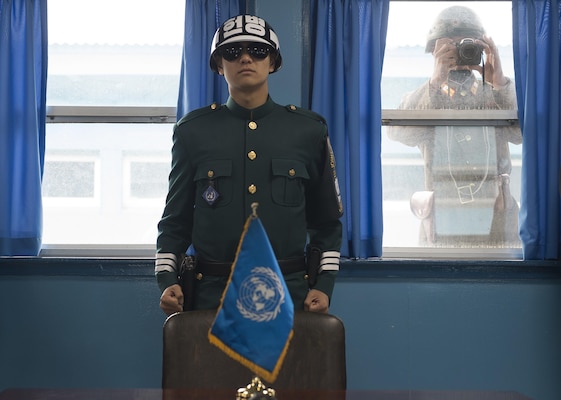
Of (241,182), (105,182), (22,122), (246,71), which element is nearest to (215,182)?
(241,182)

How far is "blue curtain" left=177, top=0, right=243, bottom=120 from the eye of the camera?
10.2 feet

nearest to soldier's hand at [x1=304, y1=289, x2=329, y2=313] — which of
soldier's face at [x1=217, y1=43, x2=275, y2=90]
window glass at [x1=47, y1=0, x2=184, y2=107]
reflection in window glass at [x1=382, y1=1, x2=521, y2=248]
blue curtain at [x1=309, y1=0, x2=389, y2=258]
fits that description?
soldier's face at [x1=217, y1=43, x2=275, y2=90]

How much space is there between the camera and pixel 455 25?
332 cm

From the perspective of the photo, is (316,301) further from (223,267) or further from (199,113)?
(199,113)

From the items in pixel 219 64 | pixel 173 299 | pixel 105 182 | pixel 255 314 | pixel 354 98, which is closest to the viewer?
pixel 255 314

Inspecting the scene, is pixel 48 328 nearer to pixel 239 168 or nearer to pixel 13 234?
pixel 13 234

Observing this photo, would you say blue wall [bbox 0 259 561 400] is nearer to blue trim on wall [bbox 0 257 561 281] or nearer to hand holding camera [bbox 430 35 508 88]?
blue trim on wall [bbox 0 257 561 281]

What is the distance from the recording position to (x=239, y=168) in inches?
88.9

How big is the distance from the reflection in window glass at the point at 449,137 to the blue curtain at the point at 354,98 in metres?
0.18

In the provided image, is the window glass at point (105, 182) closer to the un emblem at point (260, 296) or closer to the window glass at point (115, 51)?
the window glass at point (115, 51)

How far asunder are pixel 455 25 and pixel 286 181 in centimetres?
148

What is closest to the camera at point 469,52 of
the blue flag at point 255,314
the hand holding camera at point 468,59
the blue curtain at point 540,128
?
the hand holding camera at point 468,59

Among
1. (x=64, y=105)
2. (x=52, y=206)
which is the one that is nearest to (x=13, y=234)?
(x=52, y=206)

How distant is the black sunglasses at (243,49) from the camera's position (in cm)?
222
